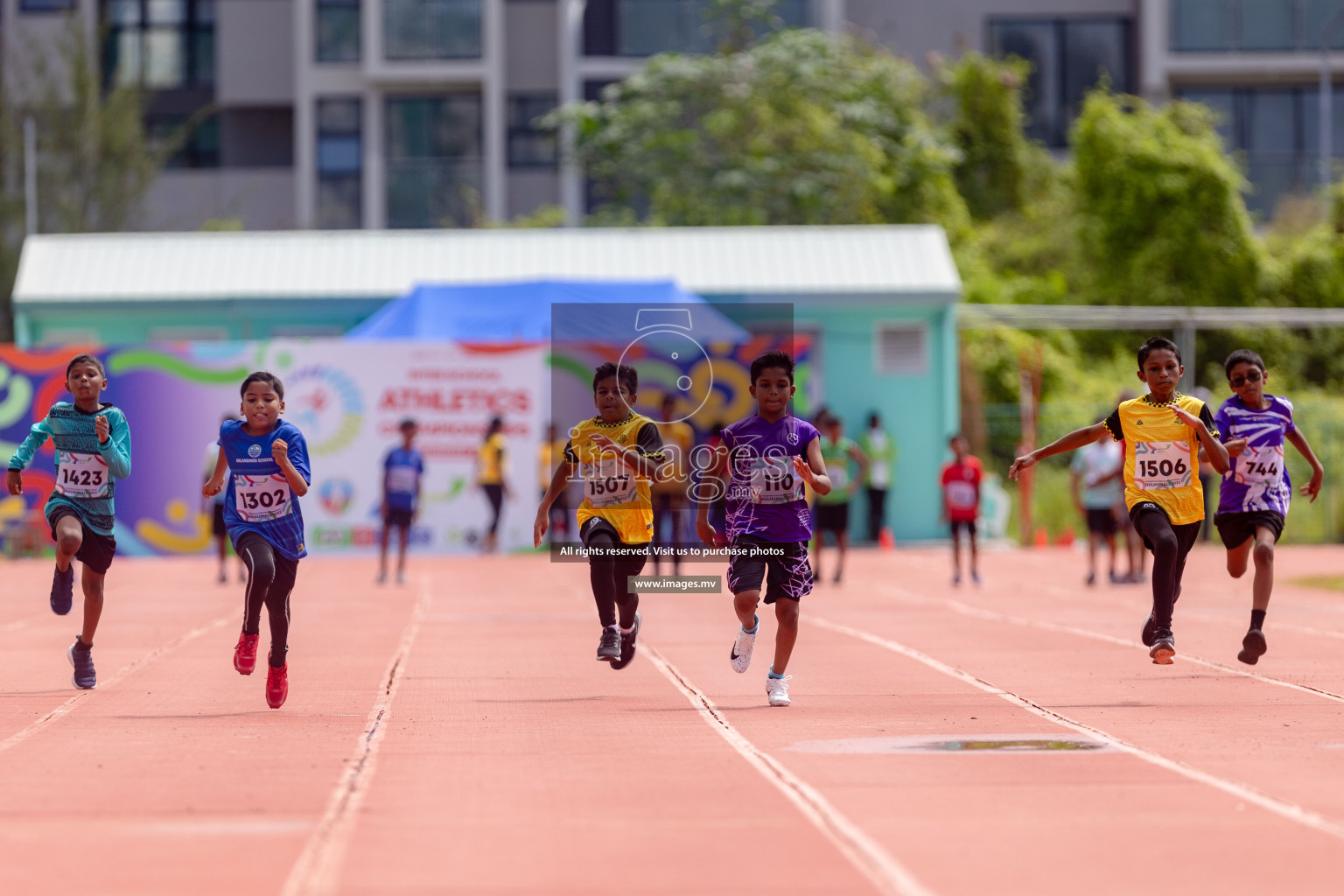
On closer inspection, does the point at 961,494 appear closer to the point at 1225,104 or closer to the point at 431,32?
the point at 431,32

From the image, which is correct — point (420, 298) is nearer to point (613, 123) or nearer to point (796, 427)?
point (613, 123)

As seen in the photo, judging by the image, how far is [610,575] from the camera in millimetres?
10977

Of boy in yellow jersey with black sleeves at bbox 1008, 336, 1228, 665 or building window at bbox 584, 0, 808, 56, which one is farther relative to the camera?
building window at bbox 584, 0, 808, 56

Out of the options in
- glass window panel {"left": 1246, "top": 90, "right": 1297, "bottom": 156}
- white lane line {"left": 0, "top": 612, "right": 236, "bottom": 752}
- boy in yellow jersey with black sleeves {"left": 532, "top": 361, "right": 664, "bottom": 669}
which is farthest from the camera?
glass window panel {"left": 1246, "top": 90, "right": 1297, "bottom": 156}

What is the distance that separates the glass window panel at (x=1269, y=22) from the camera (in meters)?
47.9

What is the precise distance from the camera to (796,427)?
1010 cm

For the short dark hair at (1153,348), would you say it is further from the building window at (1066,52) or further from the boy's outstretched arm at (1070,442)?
the building window at (1066,52)

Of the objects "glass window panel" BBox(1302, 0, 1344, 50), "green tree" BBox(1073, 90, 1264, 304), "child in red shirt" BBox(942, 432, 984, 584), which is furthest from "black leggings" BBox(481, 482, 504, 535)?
"glass window panel" BBox(1302, 0, 1344, 50)

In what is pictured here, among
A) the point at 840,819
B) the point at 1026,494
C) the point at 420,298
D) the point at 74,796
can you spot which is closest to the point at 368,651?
the point at 74,796

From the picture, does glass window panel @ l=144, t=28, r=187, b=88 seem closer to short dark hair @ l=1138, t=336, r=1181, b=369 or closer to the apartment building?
the apartment building

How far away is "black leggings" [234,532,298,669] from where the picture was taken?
9.95 m

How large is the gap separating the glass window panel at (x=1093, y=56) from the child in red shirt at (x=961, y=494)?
30784 millimetres

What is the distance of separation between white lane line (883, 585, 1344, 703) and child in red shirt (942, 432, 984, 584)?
3.79 ft

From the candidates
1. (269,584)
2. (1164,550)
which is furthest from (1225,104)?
(269,584)
